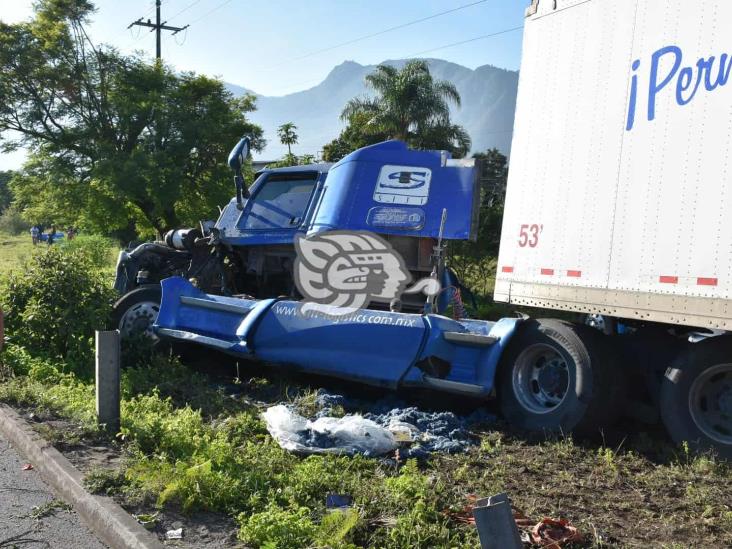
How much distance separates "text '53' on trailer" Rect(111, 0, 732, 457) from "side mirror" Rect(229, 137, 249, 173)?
3.08 feet

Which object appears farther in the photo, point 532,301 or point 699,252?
point 532,301

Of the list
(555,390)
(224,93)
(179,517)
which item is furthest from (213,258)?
(224,93)

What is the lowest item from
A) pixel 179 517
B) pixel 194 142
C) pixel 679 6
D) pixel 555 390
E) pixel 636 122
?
pixel 179 517

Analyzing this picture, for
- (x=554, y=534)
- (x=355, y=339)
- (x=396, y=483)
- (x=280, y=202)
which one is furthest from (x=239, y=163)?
(x=554, y=534)

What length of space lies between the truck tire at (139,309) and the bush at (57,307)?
0.58 feet

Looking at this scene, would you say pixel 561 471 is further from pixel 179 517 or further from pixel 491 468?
pixel 179 517

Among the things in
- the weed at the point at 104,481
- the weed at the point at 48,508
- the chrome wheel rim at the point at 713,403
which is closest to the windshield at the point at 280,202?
the weed at the point at 104,481

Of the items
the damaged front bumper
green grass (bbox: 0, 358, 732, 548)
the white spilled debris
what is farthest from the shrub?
the damaged front bumper

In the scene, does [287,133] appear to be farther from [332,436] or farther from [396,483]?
[396,483]

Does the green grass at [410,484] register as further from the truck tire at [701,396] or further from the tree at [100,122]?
the tree at [100,122]

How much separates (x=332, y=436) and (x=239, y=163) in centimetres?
436

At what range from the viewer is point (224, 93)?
3369 centimetres

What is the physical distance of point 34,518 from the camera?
179 inches

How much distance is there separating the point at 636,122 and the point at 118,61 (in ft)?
100
